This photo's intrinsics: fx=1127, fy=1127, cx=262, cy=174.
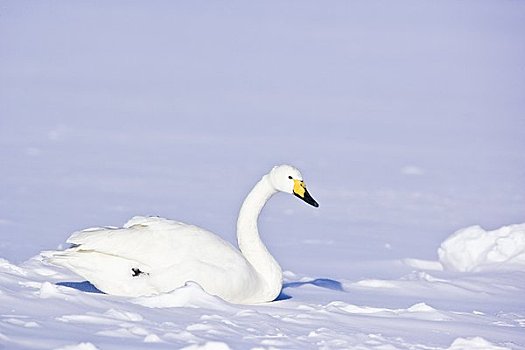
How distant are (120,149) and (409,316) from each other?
1314 cm

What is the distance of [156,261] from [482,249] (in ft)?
15.0

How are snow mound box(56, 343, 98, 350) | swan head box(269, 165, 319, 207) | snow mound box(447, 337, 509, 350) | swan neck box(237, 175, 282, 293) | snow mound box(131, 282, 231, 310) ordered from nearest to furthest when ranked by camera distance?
1. snow mound box(56, 343, 98, 350)
2. snow mound box(447, 337, 509, 350)
3. snow mound box(131, 282, 231, 310)
4. swan neck box(237, 175, 282, 293)
5. swan head box(269, 165, 319, 207)

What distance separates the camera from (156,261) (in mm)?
7270

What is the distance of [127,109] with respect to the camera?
93.5 feet

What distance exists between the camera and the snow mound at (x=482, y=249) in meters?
10.7

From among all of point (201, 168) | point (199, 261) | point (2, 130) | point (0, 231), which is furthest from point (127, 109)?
point (199, 261)

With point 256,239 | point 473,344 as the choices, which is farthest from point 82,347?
point 256,239

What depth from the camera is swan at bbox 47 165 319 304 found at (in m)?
7.22

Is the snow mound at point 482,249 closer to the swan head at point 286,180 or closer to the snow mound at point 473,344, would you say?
the swan head at point 286,180

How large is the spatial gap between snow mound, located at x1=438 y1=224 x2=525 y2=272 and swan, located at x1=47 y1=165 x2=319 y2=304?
360 centimetres

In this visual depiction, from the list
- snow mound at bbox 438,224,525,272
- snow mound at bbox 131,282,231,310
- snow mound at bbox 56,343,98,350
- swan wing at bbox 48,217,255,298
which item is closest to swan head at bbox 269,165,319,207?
swan wing at bbox 48,217,255,298

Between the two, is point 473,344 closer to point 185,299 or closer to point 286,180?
point 185,299

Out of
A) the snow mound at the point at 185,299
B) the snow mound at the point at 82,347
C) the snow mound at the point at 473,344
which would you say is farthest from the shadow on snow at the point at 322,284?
the snow mound at the point at 82,347

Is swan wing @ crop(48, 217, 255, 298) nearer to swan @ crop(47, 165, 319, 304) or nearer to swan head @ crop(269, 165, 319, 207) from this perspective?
swan @ crop(47, 165, 319, 304)
